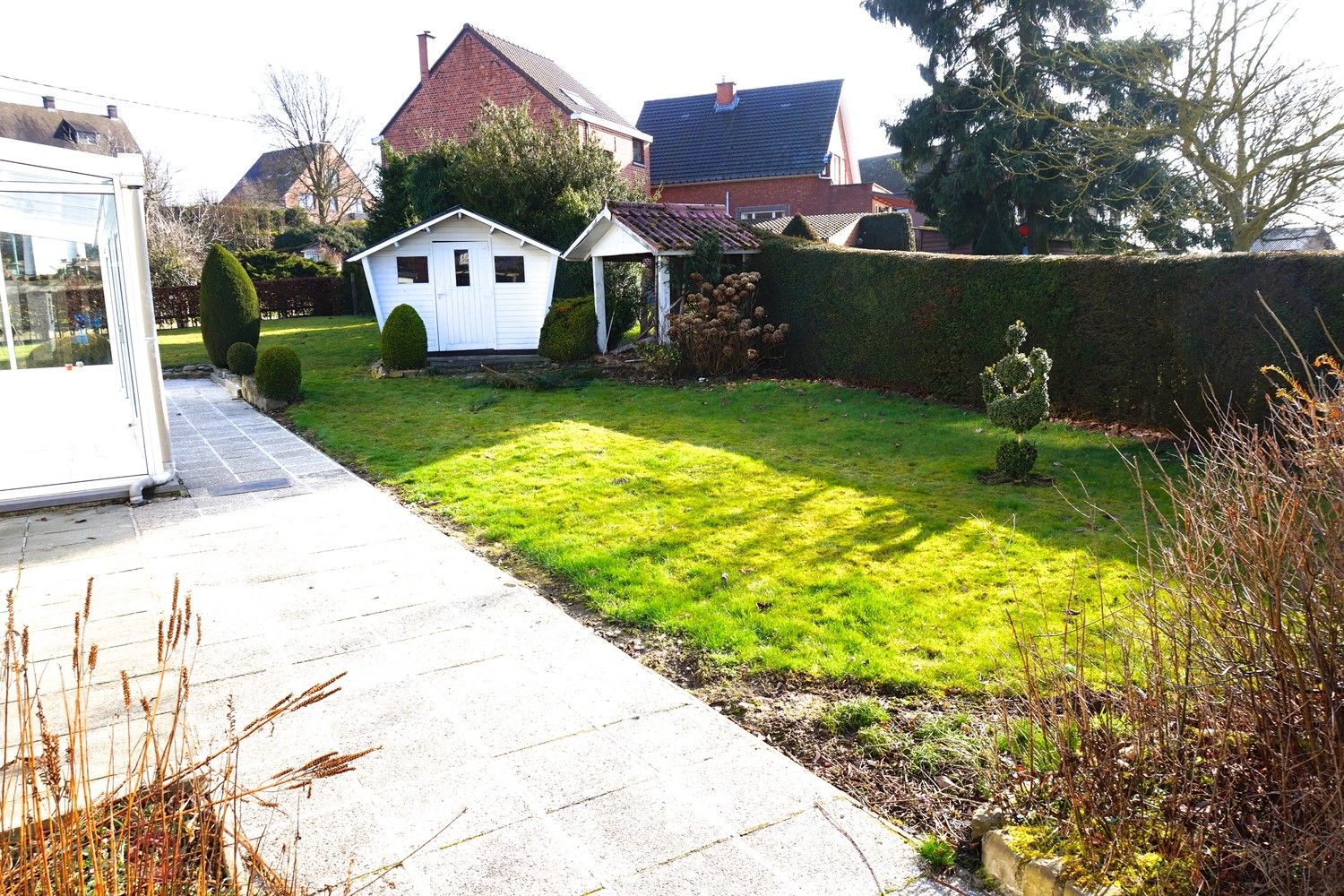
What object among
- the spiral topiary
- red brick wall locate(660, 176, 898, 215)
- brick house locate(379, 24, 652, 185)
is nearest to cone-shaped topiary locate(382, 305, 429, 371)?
the spiral topiary

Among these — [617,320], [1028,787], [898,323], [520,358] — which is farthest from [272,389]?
[1028,787]

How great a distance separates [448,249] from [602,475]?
1175cm

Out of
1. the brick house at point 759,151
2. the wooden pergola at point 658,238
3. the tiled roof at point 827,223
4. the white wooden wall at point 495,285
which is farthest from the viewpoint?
the brick house at point 759,151

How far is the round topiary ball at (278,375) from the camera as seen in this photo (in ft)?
44.1

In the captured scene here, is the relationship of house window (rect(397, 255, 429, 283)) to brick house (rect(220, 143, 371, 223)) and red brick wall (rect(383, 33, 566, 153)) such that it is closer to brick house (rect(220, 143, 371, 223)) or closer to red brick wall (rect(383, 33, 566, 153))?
red brick wall (rect(383, 33, 566, 153))

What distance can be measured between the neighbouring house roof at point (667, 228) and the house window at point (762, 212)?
18.5 m

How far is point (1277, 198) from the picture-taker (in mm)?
13039

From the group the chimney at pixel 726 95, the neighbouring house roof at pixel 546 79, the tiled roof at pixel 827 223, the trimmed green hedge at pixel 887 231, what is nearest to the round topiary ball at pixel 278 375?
the tiled roof at pixel 827 223

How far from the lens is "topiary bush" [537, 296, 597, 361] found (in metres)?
17.2

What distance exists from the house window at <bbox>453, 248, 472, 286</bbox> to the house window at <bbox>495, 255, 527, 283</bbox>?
0.58m

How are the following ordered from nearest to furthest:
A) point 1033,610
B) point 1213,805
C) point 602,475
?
point 1213,805 → point 1033,610 → point 602,475

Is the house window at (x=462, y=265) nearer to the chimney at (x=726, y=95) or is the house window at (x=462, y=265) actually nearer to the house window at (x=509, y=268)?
the house window at (x=509, y=268)

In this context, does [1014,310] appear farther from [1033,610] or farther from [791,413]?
[1033,610]

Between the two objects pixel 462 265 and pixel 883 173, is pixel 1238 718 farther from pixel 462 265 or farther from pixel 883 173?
pixel 883 173
